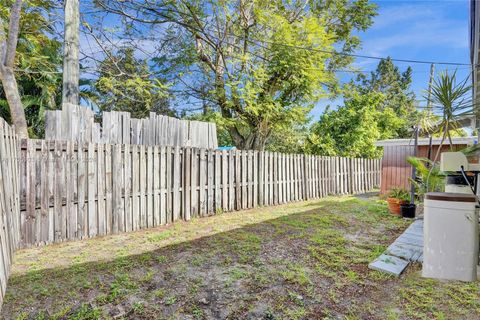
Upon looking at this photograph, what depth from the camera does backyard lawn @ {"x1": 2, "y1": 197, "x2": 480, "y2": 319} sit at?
217 cm

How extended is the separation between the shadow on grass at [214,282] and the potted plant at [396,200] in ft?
7.04

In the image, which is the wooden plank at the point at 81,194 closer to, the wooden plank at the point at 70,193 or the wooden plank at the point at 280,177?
the wooden plank at the point at 70,193

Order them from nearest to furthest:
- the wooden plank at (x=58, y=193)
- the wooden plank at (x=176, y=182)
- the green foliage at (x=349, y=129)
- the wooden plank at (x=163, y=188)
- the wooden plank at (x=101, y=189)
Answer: the wooden plank at (x=58, y=193) < the wooden plank at (x=101, y=189) < the wooden plank at (x=163, y=188) < the wooden plank at (x=176, y=182) < the green foliage at (x=349, y=129)

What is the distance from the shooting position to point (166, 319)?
204cm

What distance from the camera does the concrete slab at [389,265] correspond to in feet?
9.65

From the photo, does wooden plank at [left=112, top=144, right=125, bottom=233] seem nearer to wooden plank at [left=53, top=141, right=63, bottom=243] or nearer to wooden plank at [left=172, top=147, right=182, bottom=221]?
wooden plank at [left=53, top=141, right=63, bottom=243]

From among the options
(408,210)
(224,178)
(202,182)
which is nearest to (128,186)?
(202,182)

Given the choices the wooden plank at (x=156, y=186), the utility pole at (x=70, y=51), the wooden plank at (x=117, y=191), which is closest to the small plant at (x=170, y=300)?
the wooden plank at (x=117, y=191)

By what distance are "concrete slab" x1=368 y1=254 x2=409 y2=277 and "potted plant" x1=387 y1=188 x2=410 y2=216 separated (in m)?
3.15

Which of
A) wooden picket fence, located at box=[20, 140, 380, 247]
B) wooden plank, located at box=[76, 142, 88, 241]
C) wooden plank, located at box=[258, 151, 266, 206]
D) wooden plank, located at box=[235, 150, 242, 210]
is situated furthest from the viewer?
wooden plank, located at box=[258, 151, 266, 206]

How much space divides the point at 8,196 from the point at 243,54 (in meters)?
8.80

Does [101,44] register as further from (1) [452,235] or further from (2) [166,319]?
(1) [452,235]

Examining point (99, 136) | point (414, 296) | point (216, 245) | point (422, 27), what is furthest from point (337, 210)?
point (422, 27)

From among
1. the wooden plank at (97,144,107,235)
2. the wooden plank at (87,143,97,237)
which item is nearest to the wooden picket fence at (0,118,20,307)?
the wooden plank at (87,143,97,237)
